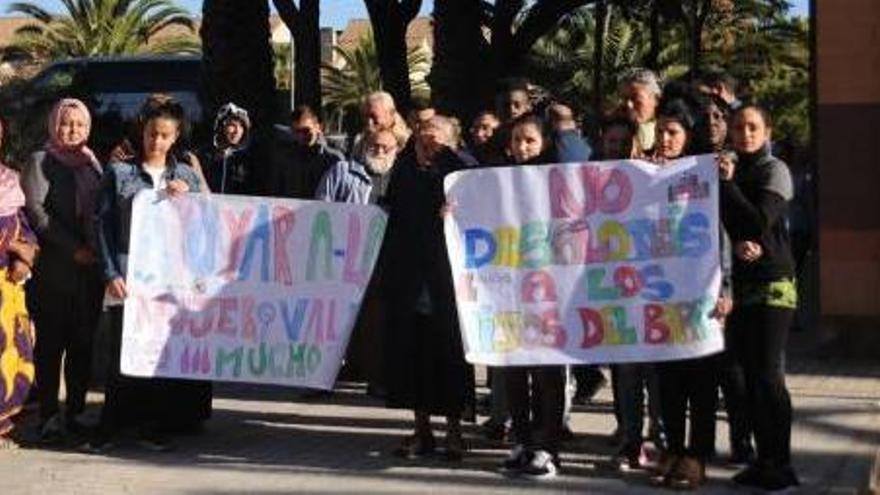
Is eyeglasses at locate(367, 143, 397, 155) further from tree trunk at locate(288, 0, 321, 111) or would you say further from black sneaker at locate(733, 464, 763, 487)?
tree trunk at locate(288, 0, 321, 111)

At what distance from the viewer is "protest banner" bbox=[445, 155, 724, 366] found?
6.88 metres

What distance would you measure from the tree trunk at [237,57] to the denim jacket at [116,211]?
743cm

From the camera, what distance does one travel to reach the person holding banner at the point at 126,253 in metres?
7.76

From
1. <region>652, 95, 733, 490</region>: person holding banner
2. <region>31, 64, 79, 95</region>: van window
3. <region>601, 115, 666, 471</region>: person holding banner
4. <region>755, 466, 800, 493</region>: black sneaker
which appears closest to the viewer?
<region>755, 466, 800, 493</region>: black sneaker

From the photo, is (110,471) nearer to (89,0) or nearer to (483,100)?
(483,100)

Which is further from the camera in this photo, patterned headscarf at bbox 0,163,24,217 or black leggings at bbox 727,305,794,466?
patterned headscarf at bbox 0,163,24,217

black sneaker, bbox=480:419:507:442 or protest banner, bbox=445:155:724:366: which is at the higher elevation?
protest banner, bbox=445:155:724:366

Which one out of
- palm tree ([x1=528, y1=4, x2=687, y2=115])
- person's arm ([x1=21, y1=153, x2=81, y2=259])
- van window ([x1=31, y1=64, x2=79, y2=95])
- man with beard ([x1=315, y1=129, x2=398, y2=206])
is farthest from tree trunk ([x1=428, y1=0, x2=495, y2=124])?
palm tree ([x1=528, y1=4, x2=687, y2=115])

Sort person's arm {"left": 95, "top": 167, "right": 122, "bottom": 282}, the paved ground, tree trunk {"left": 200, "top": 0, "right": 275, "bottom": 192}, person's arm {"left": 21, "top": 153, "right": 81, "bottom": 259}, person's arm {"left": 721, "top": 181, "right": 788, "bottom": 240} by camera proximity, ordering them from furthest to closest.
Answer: tree trunk {"left": 200, "top": 0, "right": 275, "bottom": 192}, person's arm {"left": 21, "top": 153, "right": 81, "bottom": 259}, person's arm {"left": 95, "top": 167, "right": 122, "bottom": 282}, the paved ground, person's arm {"left": 721, "top": 181, "right": 788, "bottom": 240}

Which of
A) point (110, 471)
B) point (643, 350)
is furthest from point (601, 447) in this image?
point (110, 471)

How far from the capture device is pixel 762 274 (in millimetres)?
6727

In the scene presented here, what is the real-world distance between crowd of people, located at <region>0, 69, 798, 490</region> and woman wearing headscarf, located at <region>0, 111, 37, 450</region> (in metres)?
0.01

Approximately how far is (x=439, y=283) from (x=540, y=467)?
43.5 inches

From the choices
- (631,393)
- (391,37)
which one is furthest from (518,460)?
(391,37)
